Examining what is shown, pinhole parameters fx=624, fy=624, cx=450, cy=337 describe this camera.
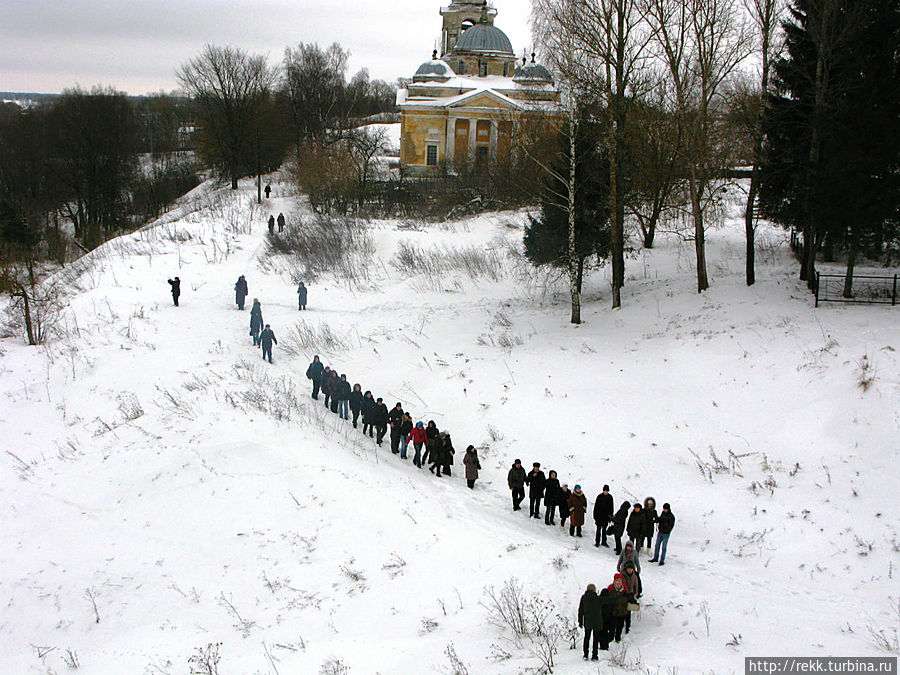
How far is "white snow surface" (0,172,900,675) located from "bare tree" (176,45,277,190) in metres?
32.4

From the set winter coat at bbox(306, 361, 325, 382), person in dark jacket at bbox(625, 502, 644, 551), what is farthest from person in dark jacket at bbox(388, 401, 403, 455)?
person in dark jacket at bbox(625, 502, 644, 551)

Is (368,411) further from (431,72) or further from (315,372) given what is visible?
(431,72)

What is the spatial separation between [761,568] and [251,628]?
7.70m

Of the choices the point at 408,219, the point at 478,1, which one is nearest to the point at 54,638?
the point at 408,219

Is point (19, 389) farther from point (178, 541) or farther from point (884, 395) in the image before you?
point (884, 395)

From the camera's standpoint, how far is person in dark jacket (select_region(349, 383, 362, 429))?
14.9 m

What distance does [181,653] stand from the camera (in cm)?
859

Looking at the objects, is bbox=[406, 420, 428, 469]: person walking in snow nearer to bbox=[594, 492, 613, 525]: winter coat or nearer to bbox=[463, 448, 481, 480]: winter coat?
bbox=[463, 448, 481, 480]: winter coat

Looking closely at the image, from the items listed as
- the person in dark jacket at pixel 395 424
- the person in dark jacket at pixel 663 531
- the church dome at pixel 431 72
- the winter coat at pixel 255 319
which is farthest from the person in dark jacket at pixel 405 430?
the church dome at pixel 431 72

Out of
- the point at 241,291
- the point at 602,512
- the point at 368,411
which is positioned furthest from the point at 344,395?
the point at 241,291

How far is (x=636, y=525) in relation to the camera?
32.8 ft

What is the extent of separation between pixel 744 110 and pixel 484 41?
1885 inches

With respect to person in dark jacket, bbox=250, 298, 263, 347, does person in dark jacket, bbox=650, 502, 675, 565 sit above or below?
below

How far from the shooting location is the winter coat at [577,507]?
1073 cm
